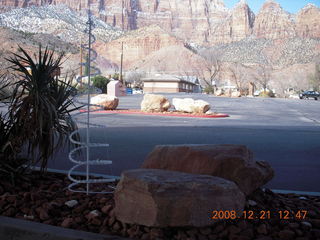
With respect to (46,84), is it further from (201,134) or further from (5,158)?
(201,134)

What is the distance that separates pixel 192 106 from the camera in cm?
2273

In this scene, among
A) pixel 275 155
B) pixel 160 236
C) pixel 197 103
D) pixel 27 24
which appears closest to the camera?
pixel 160 236

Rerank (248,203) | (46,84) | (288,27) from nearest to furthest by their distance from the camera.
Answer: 1. (248,203)
2. (46,84)
3. (288,27)

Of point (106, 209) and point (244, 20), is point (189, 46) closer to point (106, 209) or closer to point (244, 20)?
point (244, 20)

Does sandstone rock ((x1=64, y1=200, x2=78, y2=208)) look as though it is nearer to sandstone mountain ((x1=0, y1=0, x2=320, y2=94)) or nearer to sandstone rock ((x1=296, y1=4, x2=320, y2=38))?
sandstone mountain ((x1=0, y1=0, x2=320, y2=94))

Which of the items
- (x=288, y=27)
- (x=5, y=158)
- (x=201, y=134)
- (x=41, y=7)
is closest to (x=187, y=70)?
(x=288, y=27)

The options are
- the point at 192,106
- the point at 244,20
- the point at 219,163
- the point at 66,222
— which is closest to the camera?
the point at 66,222

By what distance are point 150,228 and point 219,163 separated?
1.09 metres

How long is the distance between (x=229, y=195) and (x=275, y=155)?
19.1ft

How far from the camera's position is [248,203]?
4.36m

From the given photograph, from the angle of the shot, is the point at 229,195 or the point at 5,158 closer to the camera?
the point at 229,195

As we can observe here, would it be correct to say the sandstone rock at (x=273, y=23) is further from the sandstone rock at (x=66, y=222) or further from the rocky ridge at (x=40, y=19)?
the sandstone rock at (x=66, y=222)
